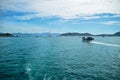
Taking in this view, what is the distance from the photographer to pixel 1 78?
17.5 m

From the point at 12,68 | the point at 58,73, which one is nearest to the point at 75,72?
the point at 58,73

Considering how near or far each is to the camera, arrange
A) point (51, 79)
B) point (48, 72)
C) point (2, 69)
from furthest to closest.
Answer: point (2, 69) < point (48, 72) < point (51, 79)

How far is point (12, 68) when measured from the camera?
71.3 feet

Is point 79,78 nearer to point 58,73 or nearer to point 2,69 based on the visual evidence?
point 58,73

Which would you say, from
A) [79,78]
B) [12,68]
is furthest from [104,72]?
[12,68]

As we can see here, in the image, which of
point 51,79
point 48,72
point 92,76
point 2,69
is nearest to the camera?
point 51,79

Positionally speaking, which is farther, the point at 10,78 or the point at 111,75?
the point at 111,75

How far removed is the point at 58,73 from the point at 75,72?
2.15 meters

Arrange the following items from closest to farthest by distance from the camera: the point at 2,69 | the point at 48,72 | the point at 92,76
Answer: the point at 92,76 < the point at 48,72 < the point at 2,69

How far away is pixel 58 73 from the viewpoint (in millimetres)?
19344

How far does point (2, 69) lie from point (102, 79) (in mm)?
12853

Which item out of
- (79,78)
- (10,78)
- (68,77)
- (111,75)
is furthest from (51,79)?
(111,75)

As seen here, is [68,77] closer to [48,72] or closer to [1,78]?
[48,72]

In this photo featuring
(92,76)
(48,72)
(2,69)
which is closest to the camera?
(92,76)
